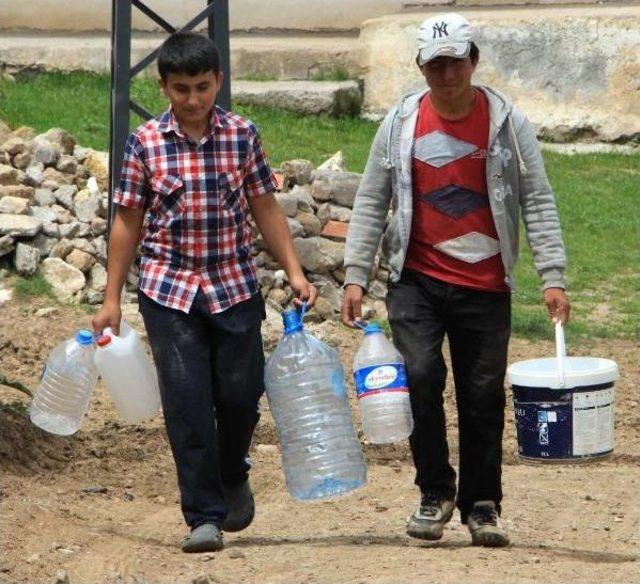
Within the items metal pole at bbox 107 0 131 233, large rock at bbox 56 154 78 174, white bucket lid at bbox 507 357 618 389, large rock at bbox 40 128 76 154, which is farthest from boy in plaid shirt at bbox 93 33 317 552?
large rock at bbox 40 128 76 154

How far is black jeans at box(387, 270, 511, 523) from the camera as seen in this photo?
220 inches

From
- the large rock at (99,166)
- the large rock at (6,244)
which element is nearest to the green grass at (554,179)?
the large rock at (6,244)

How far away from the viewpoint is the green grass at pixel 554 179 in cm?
1071

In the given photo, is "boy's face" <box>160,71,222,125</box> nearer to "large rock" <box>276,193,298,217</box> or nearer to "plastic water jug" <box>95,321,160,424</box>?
"plastic water jug" <box>95,321,160,424</box>

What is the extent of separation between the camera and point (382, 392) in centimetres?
549

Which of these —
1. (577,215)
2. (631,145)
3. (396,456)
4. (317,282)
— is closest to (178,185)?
(396,456)

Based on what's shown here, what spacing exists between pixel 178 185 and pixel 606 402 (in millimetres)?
1683

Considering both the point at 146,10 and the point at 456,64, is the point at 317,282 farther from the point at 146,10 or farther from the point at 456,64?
the point at 456,64

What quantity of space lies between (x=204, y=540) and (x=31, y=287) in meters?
4.79

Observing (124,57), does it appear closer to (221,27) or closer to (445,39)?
(221,27)

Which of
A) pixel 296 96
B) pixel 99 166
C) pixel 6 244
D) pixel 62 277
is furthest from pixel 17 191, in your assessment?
pixel 296 96

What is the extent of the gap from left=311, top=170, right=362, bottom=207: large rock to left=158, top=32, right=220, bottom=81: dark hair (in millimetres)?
5662

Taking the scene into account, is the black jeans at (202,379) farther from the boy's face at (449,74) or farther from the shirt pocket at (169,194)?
the boy's face at (449,74)

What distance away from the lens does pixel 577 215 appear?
41.9ft
